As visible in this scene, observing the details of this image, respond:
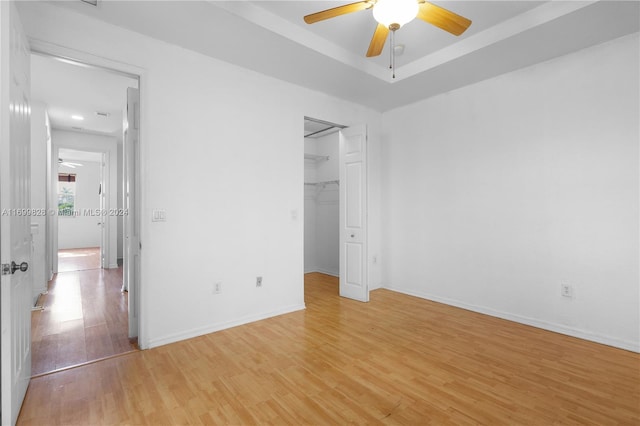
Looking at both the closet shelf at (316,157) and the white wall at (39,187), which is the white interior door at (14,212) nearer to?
the white wall at (39,187)

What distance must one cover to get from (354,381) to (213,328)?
1634mm

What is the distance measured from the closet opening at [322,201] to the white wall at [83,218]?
760 centimetres

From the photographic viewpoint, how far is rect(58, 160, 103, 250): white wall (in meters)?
9.88

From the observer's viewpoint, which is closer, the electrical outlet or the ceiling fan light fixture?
the ceiling fan light fixture

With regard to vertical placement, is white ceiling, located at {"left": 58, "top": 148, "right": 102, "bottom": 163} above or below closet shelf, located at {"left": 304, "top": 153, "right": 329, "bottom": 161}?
above

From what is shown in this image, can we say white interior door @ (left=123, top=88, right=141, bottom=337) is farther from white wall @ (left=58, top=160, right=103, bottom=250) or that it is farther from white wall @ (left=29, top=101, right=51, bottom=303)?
white wall @ (left=58, top=160, right=103, bottom=250)

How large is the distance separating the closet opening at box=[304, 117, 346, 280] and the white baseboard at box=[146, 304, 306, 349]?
88.9 inches

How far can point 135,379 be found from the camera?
7.37ft

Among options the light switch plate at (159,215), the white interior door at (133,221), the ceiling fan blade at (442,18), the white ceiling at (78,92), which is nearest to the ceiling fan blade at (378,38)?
the ceiling fan blade at (442,18)

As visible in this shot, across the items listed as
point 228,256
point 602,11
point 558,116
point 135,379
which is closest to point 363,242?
point 228,256

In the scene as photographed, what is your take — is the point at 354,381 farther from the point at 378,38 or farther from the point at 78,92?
the point at 78,92

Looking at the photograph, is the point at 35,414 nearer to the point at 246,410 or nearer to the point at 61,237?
the point at 246,410

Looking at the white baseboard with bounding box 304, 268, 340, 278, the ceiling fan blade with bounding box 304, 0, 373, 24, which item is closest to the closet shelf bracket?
the white baseboard with bounding box 304, 268, 340, 278

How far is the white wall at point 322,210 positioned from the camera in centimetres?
594
